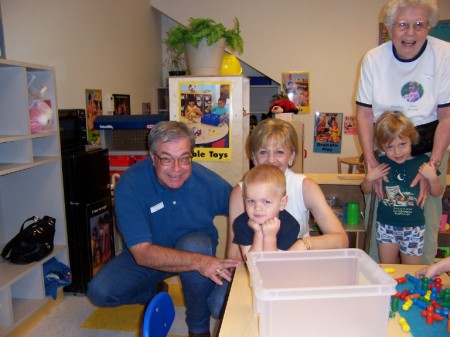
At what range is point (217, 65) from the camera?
250 cm

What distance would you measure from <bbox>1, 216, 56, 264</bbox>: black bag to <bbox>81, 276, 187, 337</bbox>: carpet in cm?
47

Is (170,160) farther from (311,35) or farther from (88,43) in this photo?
(311,35)

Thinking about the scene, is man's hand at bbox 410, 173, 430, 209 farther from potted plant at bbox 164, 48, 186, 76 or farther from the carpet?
potted plant at bbox 164, 48, 186, 76

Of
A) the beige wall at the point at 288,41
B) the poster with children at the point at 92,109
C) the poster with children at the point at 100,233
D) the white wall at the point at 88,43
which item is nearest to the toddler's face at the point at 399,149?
the poster with children at the point at 100,233

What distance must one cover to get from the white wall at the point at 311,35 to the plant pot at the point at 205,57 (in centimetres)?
300

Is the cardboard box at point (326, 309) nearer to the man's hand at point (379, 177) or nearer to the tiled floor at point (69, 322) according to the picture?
the man's hand at point (379, 177)

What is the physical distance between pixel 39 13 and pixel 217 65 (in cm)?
146

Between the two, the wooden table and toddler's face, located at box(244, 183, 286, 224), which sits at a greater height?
toddler's face, located at box(244, 183, 286, 224)

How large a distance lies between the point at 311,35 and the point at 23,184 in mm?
4232

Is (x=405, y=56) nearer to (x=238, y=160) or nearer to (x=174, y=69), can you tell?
(x=238, y=160)

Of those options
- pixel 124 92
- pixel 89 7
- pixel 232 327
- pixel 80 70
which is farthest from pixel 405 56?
pixel 124 92

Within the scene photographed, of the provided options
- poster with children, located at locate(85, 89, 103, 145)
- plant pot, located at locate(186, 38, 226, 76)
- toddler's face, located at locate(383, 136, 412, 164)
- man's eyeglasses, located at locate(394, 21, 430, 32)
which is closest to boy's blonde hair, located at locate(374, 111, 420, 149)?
toddler's face, located at locate(383, 136, 412, 164)

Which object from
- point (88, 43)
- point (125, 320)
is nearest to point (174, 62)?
point (88, 43)

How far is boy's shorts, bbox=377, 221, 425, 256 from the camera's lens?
1.86 metres
